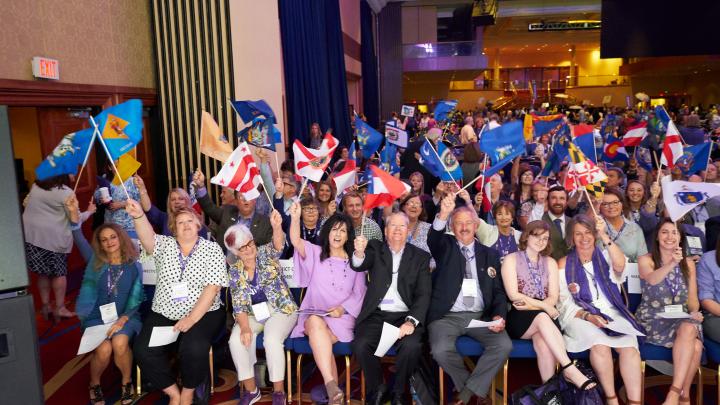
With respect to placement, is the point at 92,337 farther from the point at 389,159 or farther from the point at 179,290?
the point at 389,159

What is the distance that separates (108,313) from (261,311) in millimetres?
1082

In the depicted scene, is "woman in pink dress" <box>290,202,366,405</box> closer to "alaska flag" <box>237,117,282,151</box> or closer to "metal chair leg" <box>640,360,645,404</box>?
"alaska flag" <box>237,117,282,151</box>

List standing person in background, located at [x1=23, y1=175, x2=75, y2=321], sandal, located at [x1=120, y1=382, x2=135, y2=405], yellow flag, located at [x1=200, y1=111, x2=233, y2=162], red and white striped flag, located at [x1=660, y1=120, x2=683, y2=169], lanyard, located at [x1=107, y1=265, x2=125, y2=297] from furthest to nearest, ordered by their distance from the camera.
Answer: red and white striped flag, located at [x1=660, y1=120, x2=683, y2=169] < standing person in background, located at [x1=23, y1=175, x2=75, y2=321] < yellow flag, located at [x1=200, y1=111, x2=233, y2=162] < lanyard, located at [x1=107, y1=265, x2=125, y2=297] < sandal, located at [x1=120, y1=382, x2=135, y2=405]

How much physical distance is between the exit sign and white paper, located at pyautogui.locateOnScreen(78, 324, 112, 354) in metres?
2.81

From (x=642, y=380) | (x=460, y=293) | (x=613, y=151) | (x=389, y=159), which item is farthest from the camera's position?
(x=613, y=151)

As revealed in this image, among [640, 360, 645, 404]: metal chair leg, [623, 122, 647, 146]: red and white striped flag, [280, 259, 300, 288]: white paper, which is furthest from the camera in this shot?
[623, 122, 647, 146]: red and white striped flag

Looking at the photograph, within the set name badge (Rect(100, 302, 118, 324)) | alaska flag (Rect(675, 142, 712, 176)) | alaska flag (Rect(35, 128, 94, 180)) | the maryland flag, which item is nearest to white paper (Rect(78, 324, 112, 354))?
name badge (Rect(100, 302, 118, 324))

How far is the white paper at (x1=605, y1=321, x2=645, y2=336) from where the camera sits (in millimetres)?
3734

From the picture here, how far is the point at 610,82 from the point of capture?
3725cm

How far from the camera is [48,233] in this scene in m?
5.45

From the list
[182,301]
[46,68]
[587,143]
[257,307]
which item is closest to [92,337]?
[182,301]

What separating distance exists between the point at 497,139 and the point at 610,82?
3634 cm

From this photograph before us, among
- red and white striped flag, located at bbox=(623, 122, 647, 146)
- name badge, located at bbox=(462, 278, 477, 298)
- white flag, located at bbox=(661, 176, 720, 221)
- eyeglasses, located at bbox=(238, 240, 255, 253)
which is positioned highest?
red and white striped flag, located at bbox=(623, 122, 647, 146)

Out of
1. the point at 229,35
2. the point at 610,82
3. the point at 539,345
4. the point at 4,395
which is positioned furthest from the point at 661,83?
the point at 4,395
